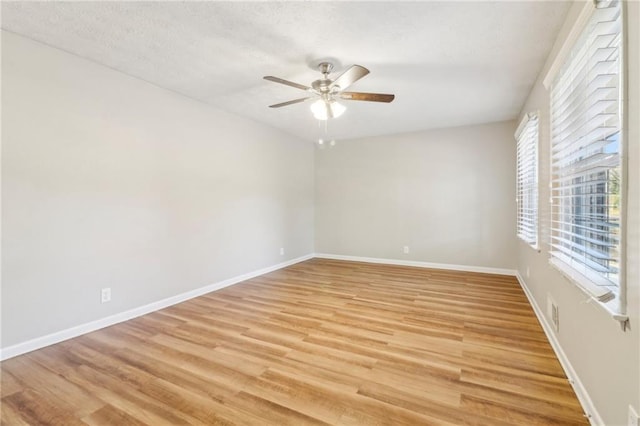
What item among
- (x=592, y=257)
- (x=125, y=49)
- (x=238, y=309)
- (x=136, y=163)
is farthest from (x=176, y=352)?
(x=592, y=257)

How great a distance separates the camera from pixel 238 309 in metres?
3.16

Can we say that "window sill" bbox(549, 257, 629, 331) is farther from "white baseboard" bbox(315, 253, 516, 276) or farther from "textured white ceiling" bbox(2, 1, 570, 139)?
"white baseboard" bbox(315, 253, 516, 276)

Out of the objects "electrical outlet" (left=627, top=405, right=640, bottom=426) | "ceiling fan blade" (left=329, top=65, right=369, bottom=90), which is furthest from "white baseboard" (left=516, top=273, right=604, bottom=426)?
"ceiling fan blade" (left=329, top=65, right=369, bottom=90)

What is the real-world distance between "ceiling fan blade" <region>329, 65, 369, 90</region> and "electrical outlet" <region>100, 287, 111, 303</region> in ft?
9.22

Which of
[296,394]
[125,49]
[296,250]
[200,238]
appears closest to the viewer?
[296,394]

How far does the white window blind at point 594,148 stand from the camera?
128cm

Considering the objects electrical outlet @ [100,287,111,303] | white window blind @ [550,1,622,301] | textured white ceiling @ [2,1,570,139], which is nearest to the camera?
white window blind @ [550,1,622,301]

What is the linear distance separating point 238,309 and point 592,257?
2947 mm

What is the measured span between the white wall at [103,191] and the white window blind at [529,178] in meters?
3.58

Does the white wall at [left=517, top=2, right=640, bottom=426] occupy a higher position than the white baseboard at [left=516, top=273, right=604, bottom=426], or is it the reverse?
the white wall at [left=517, top=2, right=640, bottom=426]

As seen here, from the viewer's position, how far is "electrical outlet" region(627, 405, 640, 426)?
1.05 metres

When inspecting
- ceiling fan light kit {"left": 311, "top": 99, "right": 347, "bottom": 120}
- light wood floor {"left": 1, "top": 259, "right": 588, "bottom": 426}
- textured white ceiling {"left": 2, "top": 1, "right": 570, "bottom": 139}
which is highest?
textured white ceiling {"left": 2, "top": 1, "right": 570, "bottom": 139}

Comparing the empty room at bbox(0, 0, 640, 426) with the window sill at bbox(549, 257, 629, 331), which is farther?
the empty room at bbox(0, 0, 640, 426)

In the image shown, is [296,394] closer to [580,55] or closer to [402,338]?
[402,338]
